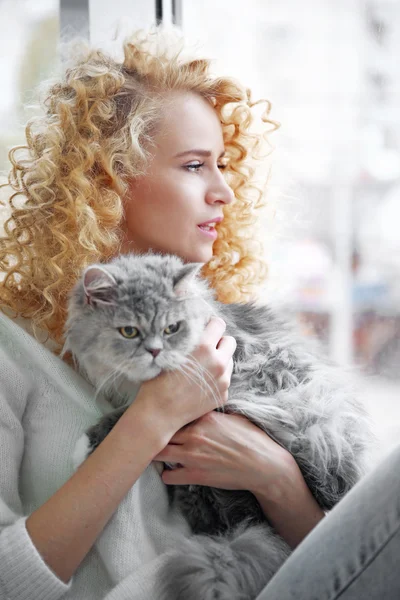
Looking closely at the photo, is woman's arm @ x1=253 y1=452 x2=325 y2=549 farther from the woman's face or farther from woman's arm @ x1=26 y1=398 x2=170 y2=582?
the woman's face

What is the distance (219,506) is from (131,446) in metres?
0.26


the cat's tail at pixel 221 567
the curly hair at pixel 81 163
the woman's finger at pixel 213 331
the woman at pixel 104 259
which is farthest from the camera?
the curly hair at pixel 81 163

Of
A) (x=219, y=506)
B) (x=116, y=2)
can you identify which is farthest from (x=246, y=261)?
(x=116, y=2)

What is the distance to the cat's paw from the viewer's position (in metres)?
1.17

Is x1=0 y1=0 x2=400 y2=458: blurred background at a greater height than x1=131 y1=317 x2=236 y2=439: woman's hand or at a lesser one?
greater

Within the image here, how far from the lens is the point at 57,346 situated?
1362 mm

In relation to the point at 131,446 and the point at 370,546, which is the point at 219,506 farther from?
the point at 370,546

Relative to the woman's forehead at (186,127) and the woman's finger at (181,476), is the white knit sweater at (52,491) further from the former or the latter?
the woman's forehead at (186,127)

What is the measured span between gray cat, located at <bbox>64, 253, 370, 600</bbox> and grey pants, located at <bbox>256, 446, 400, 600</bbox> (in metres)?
0.15

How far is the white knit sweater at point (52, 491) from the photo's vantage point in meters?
1.04

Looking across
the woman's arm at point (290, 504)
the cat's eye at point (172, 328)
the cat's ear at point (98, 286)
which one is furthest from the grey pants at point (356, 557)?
the cat's ear at point (98, 286)

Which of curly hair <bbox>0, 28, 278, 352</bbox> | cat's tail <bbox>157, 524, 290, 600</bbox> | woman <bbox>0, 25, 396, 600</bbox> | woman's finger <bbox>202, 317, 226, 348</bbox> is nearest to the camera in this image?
cat's tail <bbox>157, 524, 290, 600</bbox>

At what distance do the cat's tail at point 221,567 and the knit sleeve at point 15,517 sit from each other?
0.69ft

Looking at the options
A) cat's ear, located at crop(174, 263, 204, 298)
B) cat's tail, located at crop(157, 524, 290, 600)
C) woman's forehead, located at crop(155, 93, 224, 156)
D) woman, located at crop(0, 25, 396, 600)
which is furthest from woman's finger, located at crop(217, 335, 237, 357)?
woman's forehead, located at crop(155, 93, 224, 156)
